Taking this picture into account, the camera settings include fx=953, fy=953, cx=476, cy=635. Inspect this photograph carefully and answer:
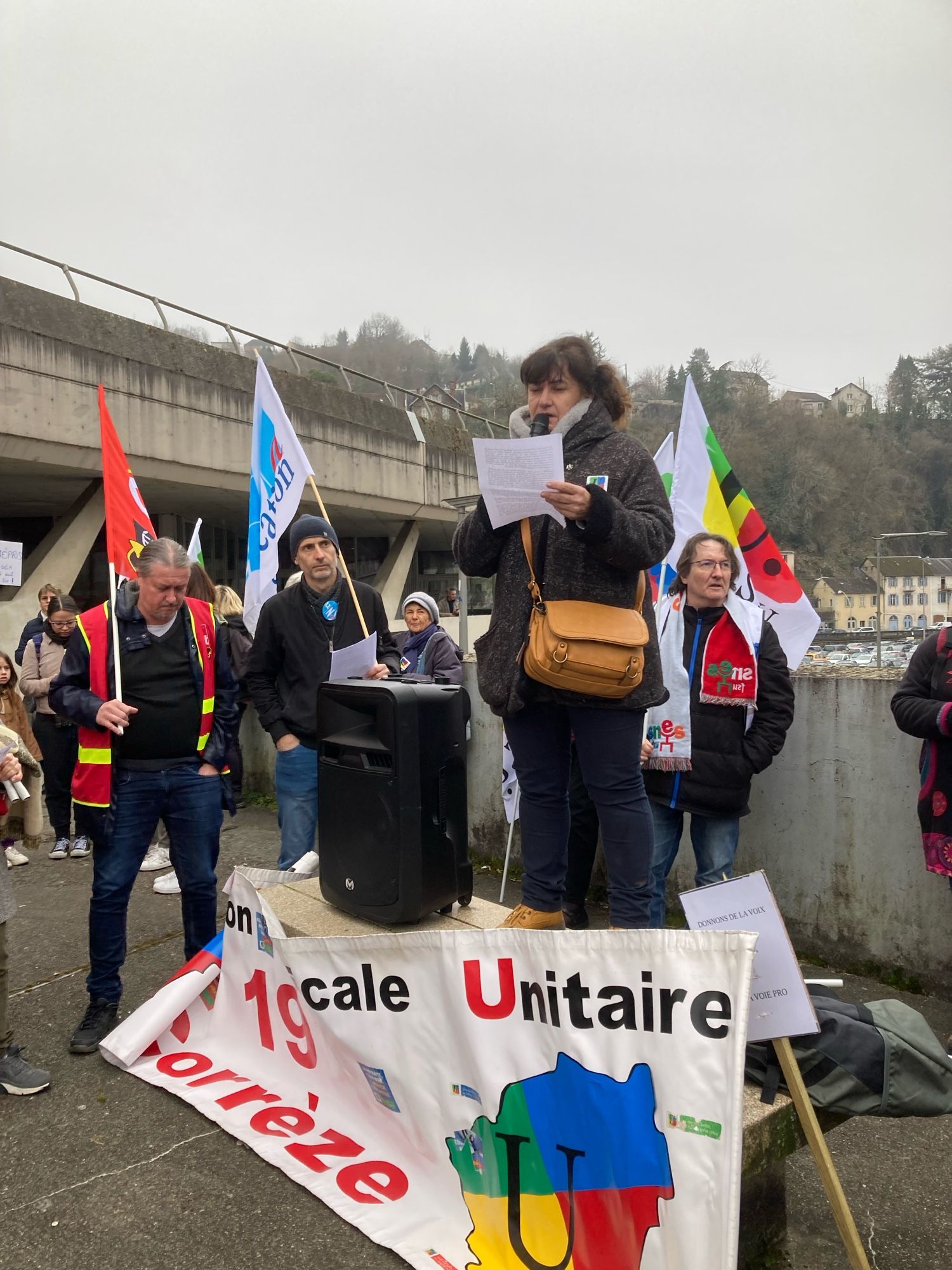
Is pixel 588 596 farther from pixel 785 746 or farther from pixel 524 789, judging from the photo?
pixel 785 746

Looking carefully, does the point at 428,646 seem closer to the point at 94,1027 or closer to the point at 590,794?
the point at 94,1027

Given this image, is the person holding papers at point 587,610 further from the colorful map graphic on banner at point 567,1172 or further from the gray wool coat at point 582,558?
the colorful map graphic on banner at point 567,1172

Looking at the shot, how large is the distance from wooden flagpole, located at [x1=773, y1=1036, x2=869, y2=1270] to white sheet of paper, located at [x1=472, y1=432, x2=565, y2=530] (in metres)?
1.48

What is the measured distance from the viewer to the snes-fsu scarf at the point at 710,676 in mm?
3963

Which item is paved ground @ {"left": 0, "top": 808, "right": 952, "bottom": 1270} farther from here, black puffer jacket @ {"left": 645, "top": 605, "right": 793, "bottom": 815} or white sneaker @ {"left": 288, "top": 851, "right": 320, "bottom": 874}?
black puffer jacket @ {"left": 645, "top": 605, "right": 793, "bottom": 815}

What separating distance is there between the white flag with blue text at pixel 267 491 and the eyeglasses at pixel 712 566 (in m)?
2.63

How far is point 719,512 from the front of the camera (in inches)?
219

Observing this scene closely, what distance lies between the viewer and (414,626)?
694 centimetres

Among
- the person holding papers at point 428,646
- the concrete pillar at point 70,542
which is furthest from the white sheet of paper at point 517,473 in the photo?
the concrete pillar at point 70,542

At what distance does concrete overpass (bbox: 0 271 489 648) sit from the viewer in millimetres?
14211

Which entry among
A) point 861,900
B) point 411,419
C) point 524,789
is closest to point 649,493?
point 524,789

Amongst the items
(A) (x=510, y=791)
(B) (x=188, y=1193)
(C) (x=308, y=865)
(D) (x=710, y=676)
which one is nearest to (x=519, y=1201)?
(B) (x=188, y=1193)

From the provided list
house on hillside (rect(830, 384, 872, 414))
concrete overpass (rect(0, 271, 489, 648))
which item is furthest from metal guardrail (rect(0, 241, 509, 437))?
house on hillside (rect(830, 384, 872, 414))

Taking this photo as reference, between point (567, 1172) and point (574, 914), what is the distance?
251 centimetres
